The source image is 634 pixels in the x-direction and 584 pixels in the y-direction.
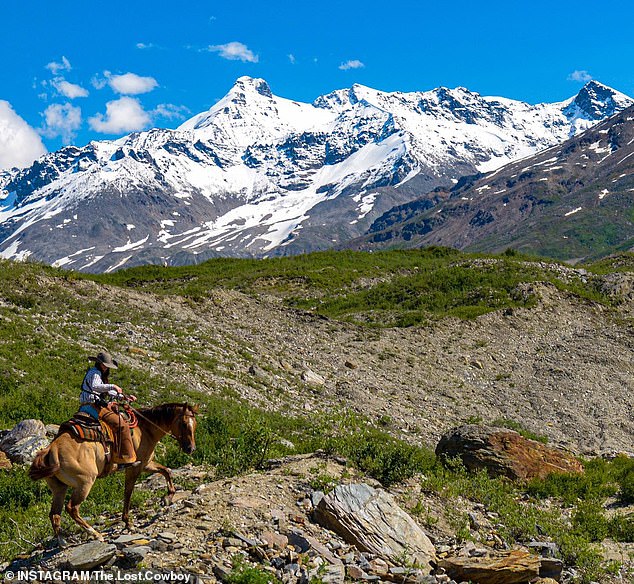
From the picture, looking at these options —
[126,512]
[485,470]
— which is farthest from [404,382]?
[126,512]

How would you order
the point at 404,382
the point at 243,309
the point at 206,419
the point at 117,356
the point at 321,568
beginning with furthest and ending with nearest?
the point at 243,309
the point at 404,382
the point at 117,356
the point at 206,419
the point at 321,568

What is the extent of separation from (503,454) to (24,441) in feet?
43.6

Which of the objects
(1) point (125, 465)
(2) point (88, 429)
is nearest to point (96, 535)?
(1) point (125, 465)

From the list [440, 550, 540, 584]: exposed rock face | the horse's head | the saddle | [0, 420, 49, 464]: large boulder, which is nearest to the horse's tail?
the saddle

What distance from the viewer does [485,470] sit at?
632 inches

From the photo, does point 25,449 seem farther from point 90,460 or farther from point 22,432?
point 90,460

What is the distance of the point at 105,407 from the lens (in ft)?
39.2

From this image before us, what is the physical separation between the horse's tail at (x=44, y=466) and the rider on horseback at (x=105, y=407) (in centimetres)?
125

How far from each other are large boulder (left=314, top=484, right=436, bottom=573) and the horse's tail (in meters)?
5.06

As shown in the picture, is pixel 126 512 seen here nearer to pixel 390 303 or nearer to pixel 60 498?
pixel 60 498

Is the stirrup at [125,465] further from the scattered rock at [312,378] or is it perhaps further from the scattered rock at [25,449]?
the scattered rock at [312,378]

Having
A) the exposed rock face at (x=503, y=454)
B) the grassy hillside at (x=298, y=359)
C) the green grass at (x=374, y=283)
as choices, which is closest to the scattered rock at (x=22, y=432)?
the grassy hillside at (x=298, y=359)

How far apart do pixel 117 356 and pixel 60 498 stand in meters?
13.7

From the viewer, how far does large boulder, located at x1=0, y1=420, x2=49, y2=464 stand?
1485cm
